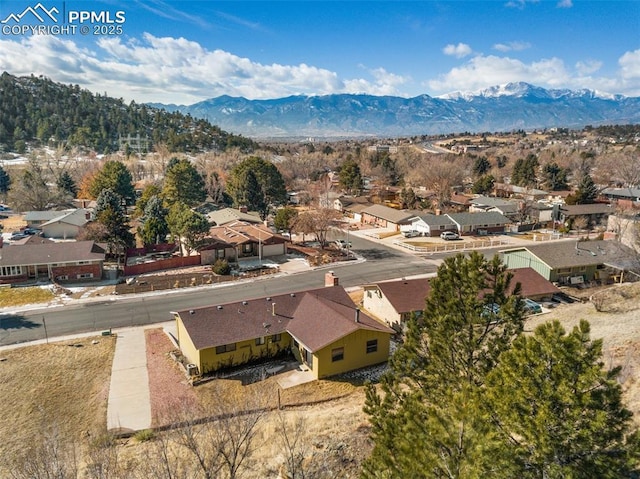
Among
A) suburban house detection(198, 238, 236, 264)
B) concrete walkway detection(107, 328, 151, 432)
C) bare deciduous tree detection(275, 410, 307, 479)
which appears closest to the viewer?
bare deciduous tree detection(275, 410, 307, 479)

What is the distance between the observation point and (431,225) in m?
66.9

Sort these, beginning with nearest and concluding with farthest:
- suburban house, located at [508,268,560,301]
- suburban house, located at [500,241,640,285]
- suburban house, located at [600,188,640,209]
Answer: suburban house, located at [508,268,560,301] < suburban house, located at [500,241,640,285] < suburban house, located at [600,188,640,209]

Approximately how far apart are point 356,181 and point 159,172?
168ft

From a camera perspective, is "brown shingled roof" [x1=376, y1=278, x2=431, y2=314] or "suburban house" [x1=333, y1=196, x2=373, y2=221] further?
"suburban house" [x1=333, y1=196, x2=373, y2=221]

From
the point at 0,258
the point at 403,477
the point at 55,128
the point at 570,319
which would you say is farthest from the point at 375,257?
the point at 55,128

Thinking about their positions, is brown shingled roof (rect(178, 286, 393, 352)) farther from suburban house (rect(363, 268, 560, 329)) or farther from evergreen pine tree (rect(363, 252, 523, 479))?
evergreen pine tree (rect(363, 252, 523, 479))

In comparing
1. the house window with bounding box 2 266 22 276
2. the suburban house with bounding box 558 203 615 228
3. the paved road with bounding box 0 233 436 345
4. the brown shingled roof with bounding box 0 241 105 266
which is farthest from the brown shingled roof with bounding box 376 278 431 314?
the suburban house with bounding box 558 203 615 228

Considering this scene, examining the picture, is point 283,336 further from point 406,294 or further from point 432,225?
point 432,225

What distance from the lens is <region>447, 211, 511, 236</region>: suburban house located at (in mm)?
67875

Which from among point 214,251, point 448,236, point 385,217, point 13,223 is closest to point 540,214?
point 448,236

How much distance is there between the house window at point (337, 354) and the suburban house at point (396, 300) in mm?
7205

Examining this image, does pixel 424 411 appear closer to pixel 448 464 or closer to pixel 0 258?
pixel 448 464

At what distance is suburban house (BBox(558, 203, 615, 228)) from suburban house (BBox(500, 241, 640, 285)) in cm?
2866

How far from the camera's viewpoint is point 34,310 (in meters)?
36.4
